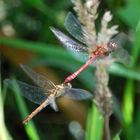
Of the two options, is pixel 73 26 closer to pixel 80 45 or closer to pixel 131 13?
pixel 80 45

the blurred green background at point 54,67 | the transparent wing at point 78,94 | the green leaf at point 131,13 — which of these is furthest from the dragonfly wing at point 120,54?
the green leaf at point 131,13

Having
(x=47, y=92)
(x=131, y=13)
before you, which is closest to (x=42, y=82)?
(x=47, y=92)

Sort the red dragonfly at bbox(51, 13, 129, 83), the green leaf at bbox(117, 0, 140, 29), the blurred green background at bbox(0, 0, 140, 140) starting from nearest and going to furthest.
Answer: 1. the red dragonfly at bbox(51, 13, 129, 83)
2. the blurred green background at bbox(0, 0, 140, 140)
3. the green leaf at bbox(117, 0, 140, 29)

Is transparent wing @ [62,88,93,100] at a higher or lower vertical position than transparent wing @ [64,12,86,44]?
lower

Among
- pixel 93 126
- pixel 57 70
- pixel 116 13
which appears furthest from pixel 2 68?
pixel 93 126

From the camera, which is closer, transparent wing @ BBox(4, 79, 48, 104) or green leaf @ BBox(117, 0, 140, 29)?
transparent wing @ BBox(4, 79, 48, 104)

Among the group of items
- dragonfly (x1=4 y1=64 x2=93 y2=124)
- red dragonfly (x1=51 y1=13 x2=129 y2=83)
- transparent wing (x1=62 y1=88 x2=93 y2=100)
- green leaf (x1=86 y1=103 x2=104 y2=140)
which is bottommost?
green leaf (x1=86 y1=103 x2=104 y2=140)

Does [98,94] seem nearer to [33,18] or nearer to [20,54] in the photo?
[20,54]

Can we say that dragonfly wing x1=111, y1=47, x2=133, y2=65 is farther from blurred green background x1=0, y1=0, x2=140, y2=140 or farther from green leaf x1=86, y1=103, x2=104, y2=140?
blurred green background x1=0, y1=0, x2=140, y2=140

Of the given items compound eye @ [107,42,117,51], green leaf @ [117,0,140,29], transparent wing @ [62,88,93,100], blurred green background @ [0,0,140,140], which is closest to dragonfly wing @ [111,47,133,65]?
compound eye @ [107,42,117,51]
